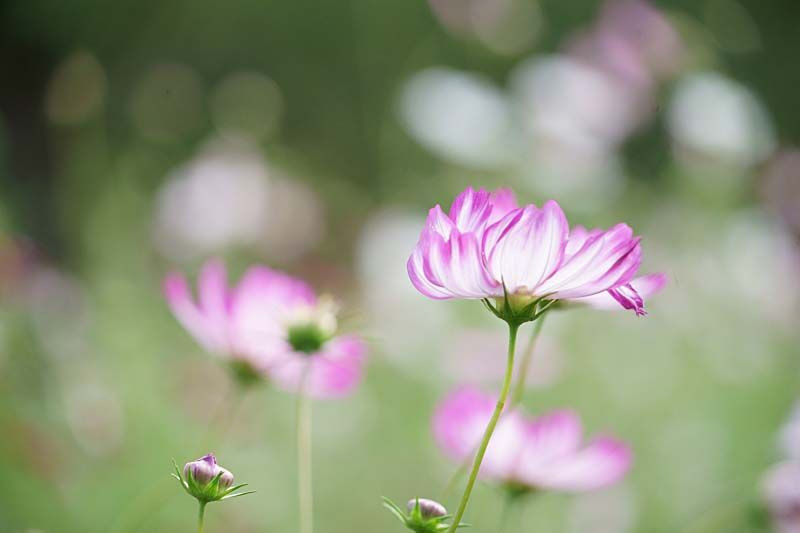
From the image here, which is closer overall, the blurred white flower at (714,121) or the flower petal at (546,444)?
the flower petal at (546,444)

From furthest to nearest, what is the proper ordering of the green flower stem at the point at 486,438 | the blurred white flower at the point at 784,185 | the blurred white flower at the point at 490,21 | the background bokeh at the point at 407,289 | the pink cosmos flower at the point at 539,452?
the blurred white flower at the point at 784,185
the blurred white flower at the point at 490,21
the background bokeh at the point at 407,289
the pink cosmos flower at the point at 539,452
the green flower stem at the point at 486,438

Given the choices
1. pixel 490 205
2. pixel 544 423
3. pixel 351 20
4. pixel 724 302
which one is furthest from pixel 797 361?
pixel 351 20

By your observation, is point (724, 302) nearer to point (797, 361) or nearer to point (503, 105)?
point (797, 361)

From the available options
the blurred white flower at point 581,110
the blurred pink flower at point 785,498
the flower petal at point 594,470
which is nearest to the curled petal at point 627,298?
the flower petal at point 594,470

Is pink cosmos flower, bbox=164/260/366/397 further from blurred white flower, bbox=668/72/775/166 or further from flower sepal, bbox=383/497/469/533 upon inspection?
blurred white flower, bbox=668/72/775/166

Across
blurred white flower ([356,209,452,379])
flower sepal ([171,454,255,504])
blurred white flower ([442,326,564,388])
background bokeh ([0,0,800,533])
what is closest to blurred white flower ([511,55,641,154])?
background bokeh ([0,0,800,533])

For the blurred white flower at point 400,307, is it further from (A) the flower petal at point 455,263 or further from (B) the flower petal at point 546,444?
(A) the flower petal at point 455,263

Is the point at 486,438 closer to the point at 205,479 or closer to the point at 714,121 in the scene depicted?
the point at 205,479
